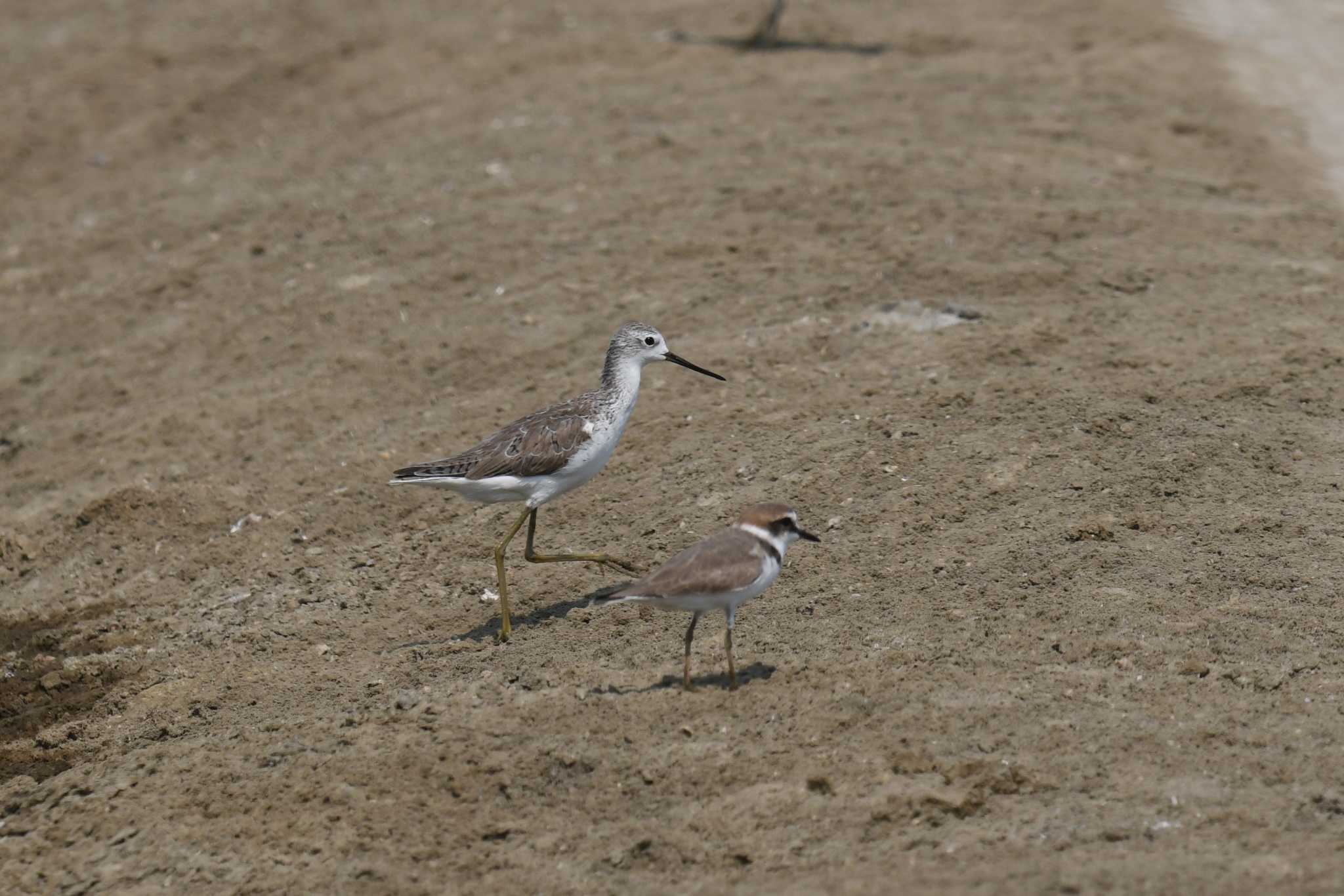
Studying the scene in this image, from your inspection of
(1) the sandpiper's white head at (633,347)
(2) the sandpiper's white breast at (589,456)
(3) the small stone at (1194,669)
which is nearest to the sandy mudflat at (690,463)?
(3) the small stone at (1194,669)

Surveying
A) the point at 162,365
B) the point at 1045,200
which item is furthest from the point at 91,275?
the point at 1045,200

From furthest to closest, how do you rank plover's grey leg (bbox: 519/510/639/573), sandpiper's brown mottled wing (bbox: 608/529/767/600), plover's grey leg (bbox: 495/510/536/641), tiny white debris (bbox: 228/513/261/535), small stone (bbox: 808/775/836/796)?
tiny white debris (bbox: 228/513/261/535) < plover's grey leg (bbox: 519/510/639/573) < plover's grey leg (bbox: 495/510/536/641) < sandpiper's brown mottled wing (bbox: 608/529/767/600) < small stone (bbox: 808/775/836/796)

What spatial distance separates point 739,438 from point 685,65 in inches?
279

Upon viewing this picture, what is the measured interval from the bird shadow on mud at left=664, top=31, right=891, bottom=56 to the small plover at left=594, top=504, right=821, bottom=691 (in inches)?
379

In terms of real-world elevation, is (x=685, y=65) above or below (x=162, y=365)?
above

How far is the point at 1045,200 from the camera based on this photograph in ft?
37.7

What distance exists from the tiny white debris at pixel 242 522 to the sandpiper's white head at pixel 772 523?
368 centimetres

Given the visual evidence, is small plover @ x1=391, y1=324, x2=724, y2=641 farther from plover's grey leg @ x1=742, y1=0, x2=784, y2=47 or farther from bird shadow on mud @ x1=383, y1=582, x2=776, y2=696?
plover's grey leg @ x1=742, y1=0, x2=784, y2=47

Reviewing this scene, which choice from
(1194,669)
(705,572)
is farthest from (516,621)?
(1194,669)

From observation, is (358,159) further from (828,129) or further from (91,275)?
(828,129)

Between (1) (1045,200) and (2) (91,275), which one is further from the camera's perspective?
(2) (91,275)

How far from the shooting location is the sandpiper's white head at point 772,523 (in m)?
6.60

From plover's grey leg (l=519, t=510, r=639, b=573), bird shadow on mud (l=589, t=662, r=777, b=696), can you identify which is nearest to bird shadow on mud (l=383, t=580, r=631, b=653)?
plover's grey leg (l=519, t=510, r=639, b=573)

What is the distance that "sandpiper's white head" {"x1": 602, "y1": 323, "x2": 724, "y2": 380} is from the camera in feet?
26.3
